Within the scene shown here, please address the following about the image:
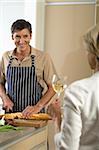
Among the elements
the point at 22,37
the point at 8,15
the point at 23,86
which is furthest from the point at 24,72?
the point at 8,15

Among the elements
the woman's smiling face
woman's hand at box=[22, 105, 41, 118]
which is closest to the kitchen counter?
woman's hand at box=[22, 105, 41, 118]

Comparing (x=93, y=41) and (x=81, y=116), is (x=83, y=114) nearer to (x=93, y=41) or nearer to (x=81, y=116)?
(x=81, y=116)

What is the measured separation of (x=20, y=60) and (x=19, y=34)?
20 centimetres

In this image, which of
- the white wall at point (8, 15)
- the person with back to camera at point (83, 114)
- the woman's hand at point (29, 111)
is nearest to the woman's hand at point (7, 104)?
the woman's hand at point (29, 111)

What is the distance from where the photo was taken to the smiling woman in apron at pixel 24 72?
2496 millimetres

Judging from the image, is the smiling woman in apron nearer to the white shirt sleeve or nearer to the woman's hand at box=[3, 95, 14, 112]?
the woman's hand at box=[3, 95, 14, 112]

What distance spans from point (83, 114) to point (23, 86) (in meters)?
1.48

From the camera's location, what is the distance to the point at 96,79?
113cm

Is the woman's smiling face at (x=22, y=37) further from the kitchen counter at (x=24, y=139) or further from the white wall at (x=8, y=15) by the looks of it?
the kitchen counter at (x=24, y=139)

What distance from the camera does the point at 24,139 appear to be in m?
1.70

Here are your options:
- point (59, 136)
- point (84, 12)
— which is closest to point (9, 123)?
point (59, 136)

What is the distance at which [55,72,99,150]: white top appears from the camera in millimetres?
1102

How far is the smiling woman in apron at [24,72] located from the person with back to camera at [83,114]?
134cm

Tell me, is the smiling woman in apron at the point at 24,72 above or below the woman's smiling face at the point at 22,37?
below
